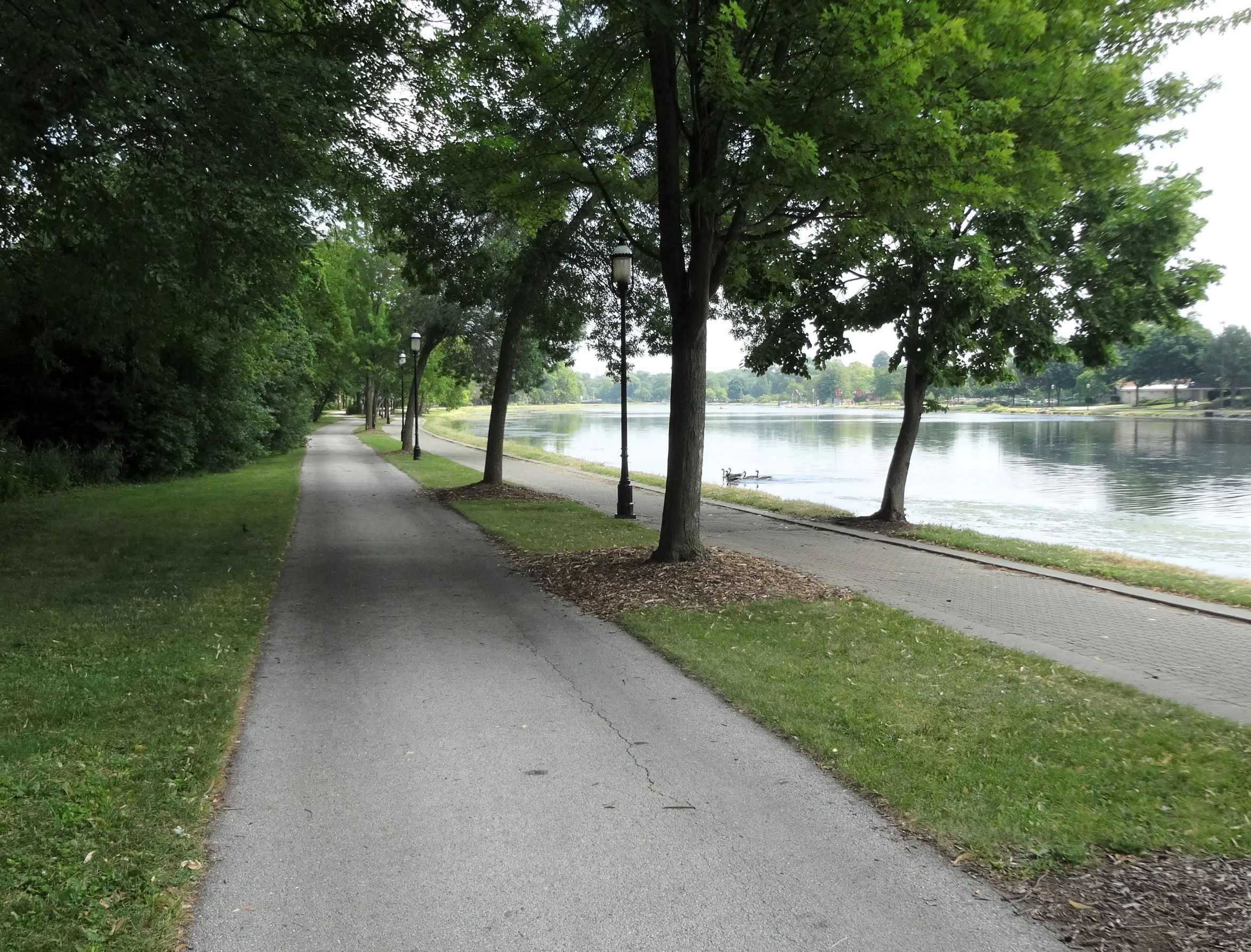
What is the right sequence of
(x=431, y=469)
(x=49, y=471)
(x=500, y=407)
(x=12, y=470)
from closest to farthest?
(x=12, y=470) → (x=49, y=471) → (x=500, y=407) → (x=431, y=469)

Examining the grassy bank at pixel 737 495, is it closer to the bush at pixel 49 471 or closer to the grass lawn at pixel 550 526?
the grass lawn at pixel 550 526

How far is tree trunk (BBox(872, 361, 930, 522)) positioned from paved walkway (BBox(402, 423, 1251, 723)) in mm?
2633

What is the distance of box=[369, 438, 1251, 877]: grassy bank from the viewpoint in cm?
389

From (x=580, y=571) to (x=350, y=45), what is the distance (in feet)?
23.8

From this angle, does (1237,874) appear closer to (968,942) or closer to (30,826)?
(968,942)

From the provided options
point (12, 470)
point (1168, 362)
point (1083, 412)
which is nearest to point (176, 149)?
point (12, 470)

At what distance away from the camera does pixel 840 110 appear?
24.5ft

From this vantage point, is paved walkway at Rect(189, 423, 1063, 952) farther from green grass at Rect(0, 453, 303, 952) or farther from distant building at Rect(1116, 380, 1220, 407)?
distant building at Rect(1116, 380, 1220, 407)

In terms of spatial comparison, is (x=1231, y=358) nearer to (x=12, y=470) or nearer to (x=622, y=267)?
(x=622, y=267)

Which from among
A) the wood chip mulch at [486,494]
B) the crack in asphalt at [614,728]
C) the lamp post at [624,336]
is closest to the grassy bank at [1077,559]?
the lamp post at [624,336]

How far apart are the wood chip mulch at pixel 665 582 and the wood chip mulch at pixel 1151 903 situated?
4885mm

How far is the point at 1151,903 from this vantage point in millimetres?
3334

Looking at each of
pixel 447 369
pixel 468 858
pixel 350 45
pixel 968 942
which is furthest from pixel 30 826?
pixel 447 369

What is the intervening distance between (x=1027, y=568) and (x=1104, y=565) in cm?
119
